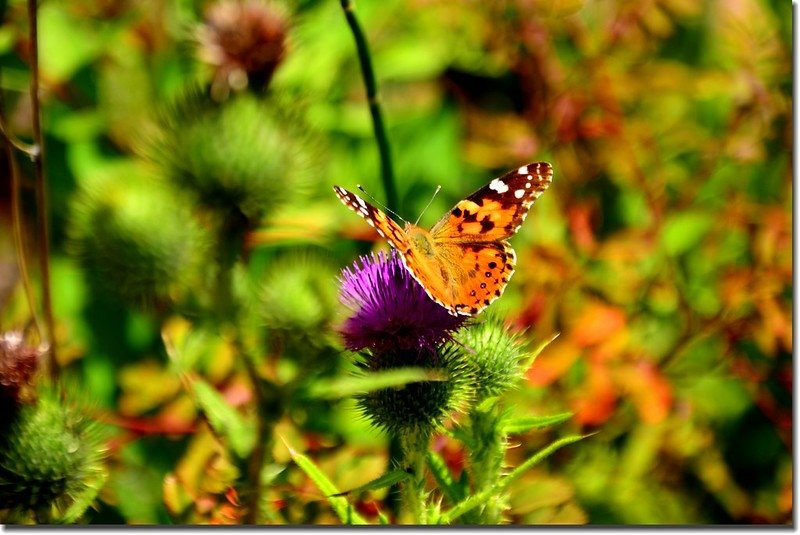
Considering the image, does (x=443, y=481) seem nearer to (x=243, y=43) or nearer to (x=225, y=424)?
(x=225, y=424)

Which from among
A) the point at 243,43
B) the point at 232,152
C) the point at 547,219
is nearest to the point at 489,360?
the point at 232,152

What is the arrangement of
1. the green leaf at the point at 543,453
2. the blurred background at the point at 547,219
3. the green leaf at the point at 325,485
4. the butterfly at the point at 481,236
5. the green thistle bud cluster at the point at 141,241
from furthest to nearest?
1. the blurred background at the point at 547,219
2. the green thistle bud cluster at the point at 141,241
3. the butterfly at the point at 481,236
4. the green leaf at the point at 325,485
5. the green leaf at the point at 543,453

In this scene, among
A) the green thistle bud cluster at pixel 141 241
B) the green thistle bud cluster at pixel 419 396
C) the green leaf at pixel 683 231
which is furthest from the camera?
the green leaf at pixel 683 231

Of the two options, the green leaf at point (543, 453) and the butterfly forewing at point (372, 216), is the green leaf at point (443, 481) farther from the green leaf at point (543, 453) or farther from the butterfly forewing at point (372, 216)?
the butterfly forewing at point (372, 216)

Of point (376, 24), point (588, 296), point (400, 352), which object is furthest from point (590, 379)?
point (376, 24)

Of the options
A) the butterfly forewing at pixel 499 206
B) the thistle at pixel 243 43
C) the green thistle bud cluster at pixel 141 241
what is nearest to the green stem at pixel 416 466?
the butterfly forewing at pixel 499 206

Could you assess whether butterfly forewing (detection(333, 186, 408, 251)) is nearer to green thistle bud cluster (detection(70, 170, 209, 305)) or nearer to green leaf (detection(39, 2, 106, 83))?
green thistle bud cluster (detection(70, 170, 209, 305))
